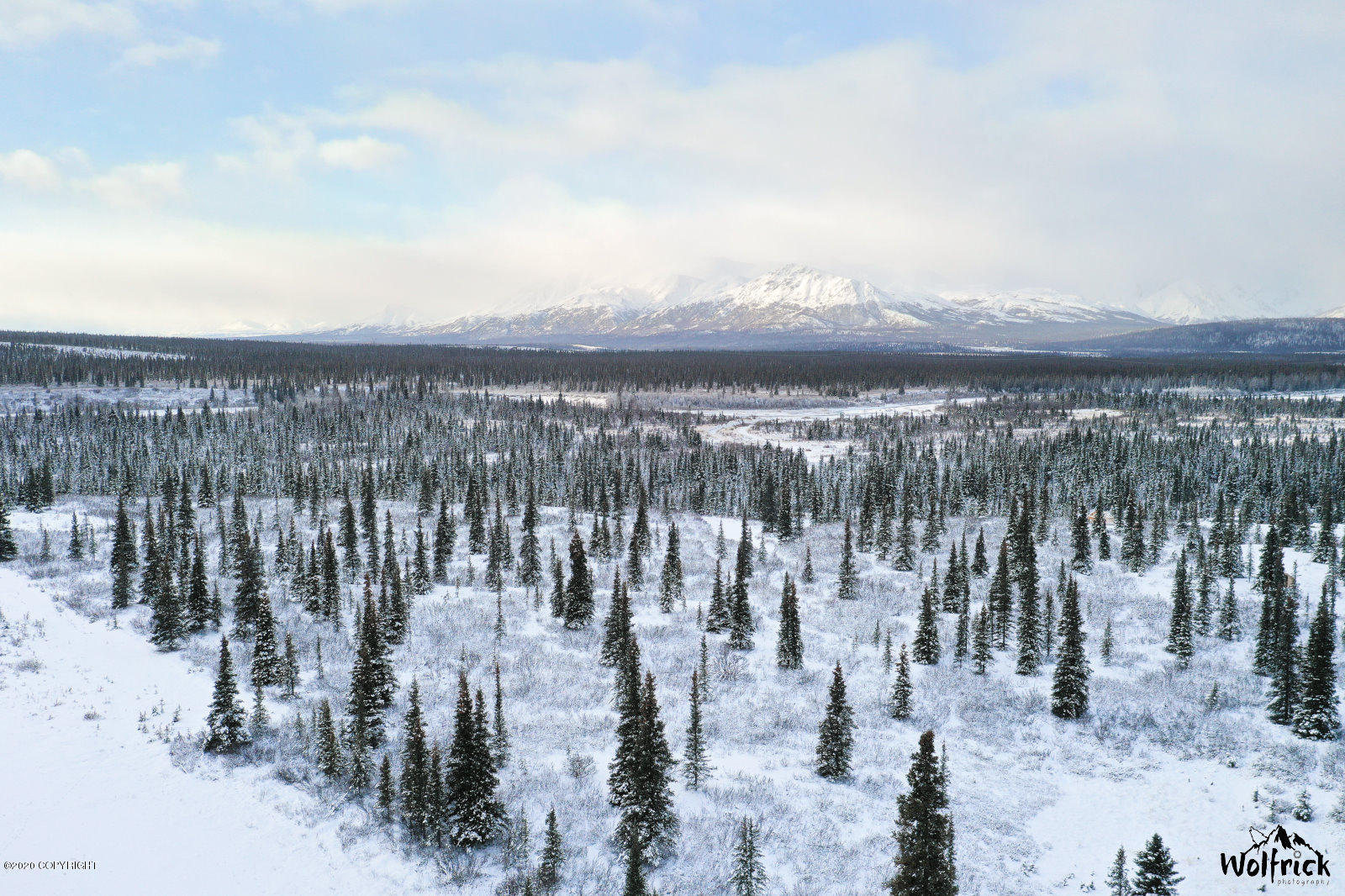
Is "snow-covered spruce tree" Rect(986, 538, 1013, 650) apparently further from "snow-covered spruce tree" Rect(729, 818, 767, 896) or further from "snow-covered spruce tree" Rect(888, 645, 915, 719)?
"snow-covered spruce tree" Rect(729, 818, 767, 896)

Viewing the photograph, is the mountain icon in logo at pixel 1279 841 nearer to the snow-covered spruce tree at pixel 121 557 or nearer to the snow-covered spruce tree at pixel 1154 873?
the snow-covered spruce tree at pixel 1154 873

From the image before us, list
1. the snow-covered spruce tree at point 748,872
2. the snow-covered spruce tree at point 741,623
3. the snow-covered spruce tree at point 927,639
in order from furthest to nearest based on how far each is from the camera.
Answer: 1. the snow-covered spruce tree at point 741,623
2. the snow-covered spruce tree at point 927,639
3. the snow-covered spruce tree at point 748,872

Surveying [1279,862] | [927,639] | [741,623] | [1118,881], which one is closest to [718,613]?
[741,623]

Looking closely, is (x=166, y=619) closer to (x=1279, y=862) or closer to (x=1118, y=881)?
(x=1118, y=881)

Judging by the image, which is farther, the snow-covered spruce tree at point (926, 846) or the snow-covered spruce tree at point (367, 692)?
the snow-covered spruce tree at point (367, 692)

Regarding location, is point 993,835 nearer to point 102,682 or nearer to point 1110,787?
point 1110,787

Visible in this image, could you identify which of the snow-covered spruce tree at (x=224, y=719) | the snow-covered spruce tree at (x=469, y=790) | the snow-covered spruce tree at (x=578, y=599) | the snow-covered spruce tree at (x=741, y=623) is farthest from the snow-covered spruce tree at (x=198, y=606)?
the snow-covered spruce tree at (x=741, y=623)

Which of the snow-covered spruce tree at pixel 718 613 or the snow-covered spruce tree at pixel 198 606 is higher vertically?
the snow-covered spruce tree at pixel 198 606
